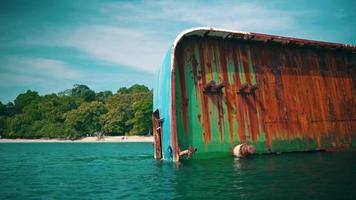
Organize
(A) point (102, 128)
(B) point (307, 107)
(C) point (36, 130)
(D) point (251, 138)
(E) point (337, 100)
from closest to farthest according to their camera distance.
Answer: (D) point (251, 138), (B) point (307, 107), (E) point (337, 100), (A) point (102, 128), (C) point (36, 130)

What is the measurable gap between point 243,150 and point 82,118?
7691 cm

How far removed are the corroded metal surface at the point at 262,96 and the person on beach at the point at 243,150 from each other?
1.80 ft

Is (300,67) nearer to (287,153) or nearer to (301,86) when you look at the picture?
(301,86)

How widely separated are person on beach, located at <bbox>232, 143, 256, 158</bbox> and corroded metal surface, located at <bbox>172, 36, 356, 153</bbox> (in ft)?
1.80

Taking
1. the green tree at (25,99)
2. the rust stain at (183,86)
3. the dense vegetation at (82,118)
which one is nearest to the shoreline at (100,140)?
the dense vegetation at (82,118)

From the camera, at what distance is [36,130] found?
88.9m

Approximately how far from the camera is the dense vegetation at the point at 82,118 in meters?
77.0

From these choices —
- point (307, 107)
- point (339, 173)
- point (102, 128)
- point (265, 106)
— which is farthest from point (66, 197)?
point (102, 128)

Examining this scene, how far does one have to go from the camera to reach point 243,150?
39.8 feet

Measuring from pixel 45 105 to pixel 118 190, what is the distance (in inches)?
3835

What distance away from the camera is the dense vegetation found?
77.0 m

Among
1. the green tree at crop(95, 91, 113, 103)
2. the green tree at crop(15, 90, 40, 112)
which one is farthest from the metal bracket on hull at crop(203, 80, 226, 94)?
the green tree at crop(15, 90, 40, 112)

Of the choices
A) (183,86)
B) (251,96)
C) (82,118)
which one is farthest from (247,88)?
(82,118)

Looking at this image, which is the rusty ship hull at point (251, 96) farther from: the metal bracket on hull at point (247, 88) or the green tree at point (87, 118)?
the green tree at point (87, 118)
